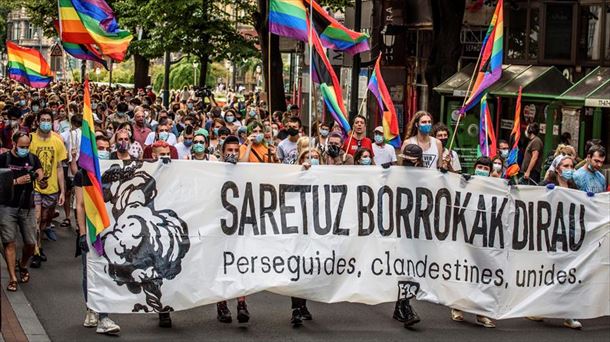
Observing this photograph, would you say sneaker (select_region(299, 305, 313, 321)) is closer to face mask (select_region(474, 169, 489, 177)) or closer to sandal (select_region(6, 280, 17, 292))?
face mask (select_region(474, 169, 489, 177))

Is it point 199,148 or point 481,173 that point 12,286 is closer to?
point 199,148

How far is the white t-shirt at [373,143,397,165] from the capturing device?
592 inches

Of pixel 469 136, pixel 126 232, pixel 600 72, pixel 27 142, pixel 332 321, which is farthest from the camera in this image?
pixel 469 136

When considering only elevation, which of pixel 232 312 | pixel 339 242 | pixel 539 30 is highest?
pixel 539 30

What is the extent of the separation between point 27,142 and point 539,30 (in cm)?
1595

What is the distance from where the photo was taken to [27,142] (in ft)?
41.1

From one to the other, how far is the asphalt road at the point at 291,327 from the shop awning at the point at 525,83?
1279 cm

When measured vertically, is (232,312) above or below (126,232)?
below

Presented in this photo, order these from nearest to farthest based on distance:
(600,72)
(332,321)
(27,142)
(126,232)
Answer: (126,232)
(332,321)
(27,142)
(600,72)

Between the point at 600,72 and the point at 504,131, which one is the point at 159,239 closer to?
the point at 600,72

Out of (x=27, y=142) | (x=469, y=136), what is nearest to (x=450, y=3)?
(x=469, y=136)

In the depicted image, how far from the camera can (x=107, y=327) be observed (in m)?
9.88

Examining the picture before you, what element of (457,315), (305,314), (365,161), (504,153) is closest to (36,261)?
(365,161)

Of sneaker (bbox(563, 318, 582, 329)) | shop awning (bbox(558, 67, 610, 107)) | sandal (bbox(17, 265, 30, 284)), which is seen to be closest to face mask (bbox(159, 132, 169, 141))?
sandal (bbox(17, 265, 30, 284))
